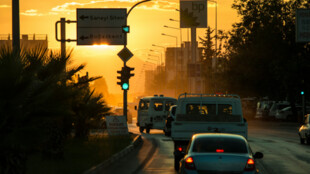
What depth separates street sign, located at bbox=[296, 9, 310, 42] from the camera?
4884cm

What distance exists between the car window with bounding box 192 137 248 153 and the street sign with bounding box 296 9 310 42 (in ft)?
122

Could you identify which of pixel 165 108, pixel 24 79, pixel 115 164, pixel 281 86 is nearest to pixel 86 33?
pixel 165 108

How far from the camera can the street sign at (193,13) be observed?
3578 inches

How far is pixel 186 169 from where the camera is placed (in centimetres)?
1226

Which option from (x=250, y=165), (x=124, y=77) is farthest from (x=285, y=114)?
(x=250, y=165)

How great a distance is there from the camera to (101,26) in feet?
125

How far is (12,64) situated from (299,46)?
59.2 meters

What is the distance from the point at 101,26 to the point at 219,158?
26.5m

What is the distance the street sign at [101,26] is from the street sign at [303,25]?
1587 cm

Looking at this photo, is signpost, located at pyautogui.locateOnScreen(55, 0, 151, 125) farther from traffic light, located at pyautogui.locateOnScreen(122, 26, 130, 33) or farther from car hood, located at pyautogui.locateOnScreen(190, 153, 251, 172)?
car hood, located at pyautogui.locateOnScreen(190, 153, 251, 172)

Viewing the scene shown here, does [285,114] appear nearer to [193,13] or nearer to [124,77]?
[193,13]

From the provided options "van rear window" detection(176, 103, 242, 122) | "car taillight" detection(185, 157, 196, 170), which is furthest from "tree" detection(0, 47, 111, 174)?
"van rear window" detection(176, 103, 242, 122)

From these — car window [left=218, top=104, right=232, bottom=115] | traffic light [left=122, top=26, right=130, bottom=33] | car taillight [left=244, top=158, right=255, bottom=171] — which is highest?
traffic light [left=122, top=26, right=130, bottom=33]

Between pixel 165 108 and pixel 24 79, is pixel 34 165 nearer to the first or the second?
pixel 24 79
